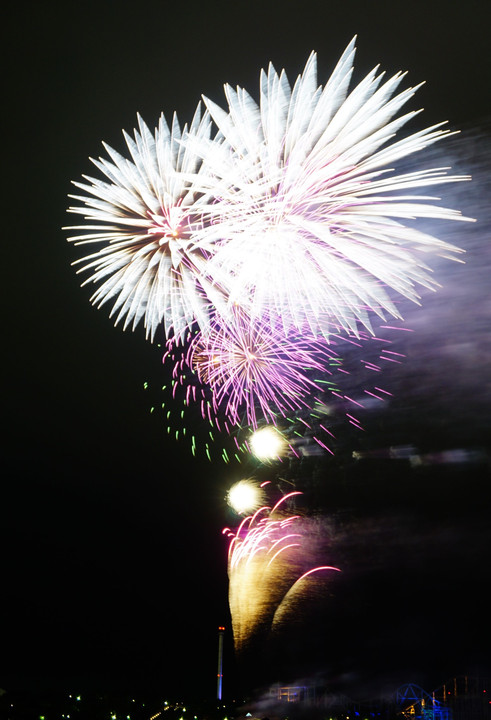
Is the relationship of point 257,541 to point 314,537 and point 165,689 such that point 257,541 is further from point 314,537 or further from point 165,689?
point 165,689

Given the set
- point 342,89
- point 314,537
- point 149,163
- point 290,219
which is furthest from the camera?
point 314,537

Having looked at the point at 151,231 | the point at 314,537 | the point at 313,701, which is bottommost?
the point at 313,701

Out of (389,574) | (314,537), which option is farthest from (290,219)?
(389,574)

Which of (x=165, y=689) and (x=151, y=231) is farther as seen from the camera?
(x=165, y=689)

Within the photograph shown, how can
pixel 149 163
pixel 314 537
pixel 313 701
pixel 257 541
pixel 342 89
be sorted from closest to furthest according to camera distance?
pixel 342 89, pixel 149 163, pixel 257 541, pixel 314 537, pixel 313 701

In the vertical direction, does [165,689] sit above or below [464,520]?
below

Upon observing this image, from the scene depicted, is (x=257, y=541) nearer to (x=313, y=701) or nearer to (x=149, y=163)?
(x=149, y=163)

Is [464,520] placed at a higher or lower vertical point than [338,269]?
higher

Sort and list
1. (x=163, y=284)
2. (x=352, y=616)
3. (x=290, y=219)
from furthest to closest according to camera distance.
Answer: (x=352, y=616) → (x=163, y=284) → (x=290, y=219)

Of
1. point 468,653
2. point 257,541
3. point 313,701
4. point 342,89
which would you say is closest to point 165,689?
point 313,701

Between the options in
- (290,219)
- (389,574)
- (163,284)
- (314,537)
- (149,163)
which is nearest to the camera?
(149,163)
